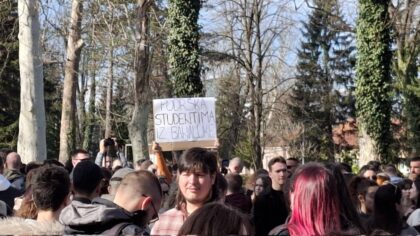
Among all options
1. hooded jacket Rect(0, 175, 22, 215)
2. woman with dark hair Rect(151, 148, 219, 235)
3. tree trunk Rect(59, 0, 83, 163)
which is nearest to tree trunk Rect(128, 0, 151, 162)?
tree trunk Rect(59, 0, 83, 163)

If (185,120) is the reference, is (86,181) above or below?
below

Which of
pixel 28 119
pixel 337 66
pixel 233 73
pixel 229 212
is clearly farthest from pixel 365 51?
pixel 337 66

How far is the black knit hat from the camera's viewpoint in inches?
207

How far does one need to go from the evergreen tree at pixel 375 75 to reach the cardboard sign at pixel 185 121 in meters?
13.7

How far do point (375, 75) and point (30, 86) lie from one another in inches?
561

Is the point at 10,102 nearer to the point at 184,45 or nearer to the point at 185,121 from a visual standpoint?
the point at 184,45

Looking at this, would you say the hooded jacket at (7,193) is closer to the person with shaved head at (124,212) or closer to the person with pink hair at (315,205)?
the person with shaved head at (124,212)

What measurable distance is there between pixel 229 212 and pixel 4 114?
35735mm

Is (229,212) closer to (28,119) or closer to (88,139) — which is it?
(28,119)

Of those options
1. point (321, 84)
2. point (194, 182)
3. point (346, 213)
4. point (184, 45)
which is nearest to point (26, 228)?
point (346, 213)

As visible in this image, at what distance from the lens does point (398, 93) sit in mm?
34438

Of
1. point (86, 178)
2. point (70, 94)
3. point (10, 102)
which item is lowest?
point (86, 178)

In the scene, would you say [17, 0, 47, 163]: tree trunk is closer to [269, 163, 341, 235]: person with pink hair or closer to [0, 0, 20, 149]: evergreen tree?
[269, 163, 341, 235]: person with pink hair

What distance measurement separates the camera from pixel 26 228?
9.91ft
